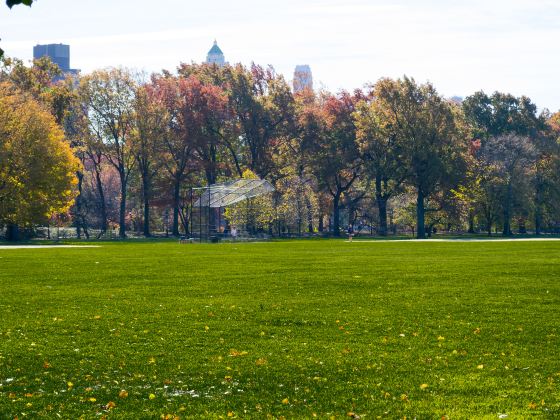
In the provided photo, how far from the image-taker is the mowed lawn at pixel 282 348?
37.3ft

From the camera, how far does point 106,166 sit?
118438mm

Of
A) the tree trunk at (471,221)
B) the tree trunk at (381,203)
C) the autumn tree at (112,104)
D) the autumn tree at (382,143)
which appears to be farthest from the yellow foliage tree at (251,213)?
the tree trunk at (471,221)

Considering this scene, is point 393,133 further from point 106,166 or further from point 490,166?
point 106,166

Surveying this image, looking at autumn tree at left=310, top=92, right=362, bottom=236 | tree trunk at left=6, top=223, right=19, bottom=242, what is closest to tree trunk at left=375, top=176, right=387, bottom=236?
autumn tree at left=310, top=92, right=362, bottom=236

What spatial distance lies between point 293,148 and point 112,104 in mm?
20599

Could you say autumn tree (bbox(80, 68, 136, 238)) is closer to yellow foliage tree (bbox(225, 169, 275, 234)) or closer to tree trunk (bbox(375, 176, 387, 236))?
yellow foliage tree (bbox(225, 169, 275, 234))

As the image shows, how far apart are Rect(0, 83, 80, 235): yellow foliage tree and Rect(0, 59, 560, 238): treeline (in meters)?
14.9

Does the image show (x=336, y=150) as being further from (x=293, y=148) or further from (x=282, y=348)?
(x=282, y=348)

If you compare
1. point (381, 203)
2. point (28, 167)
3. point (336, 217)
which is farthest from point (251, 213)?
point (28, 167)

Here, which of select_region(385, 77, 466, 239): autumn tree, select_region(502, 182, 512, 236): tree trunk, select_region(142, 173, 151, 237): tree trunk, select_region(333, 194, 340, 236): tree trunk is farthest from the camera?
select_region(502, 182, 512, 236): tree trunk

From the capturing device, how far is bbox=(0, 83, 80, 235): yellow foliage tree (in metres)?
65.3

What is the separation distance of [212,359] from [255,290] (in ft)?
33.8

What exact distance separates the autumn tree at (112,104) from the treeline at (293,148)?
0.11 metres

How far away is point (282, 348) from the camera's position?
1512cm
